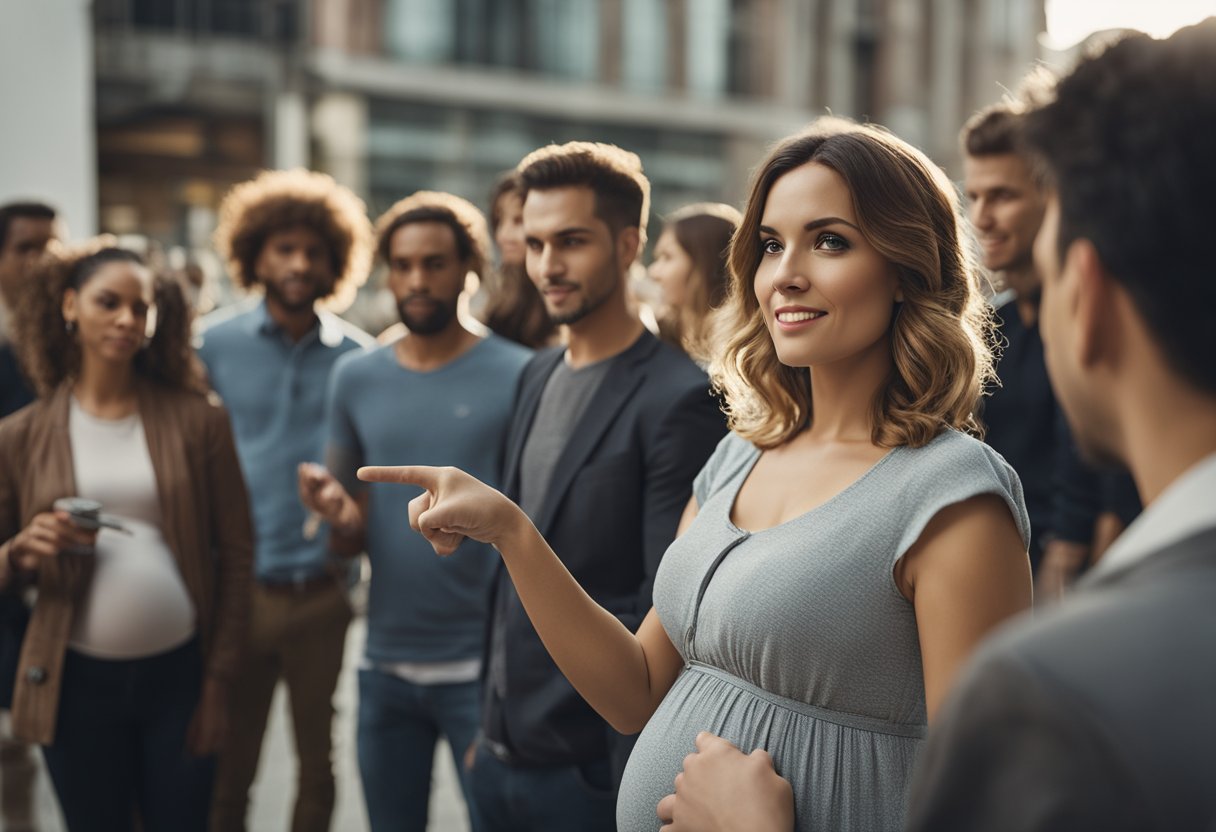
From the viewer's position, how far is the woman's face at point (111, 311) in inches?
147

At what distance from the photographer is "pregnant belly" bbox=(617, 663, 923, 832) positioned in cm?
179

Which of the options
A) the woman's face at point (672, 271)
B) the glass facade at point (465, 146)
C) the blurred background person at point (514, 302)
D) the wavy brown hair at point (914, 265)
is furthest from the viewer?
the glass facade at point (465, 146)

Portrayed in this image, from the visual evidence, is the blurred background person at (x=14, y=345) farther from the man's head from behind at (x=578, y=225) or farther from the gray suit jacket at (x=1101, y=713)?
the gray suit jacket at (x=1101, y=713)

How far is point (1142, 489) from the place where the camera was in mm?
1114

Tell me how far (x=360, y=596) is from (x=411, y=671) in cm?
491

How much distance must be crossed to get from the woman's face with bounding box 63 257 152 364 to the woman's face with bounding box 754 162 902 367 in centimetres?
241

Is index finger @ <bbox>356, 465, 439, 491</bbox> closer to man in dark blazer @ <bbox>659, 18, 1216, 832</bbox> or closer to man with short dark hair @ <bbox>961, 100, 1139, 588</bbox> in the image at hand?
man in dark blazer @ <bbox>659, 18, 1216, 832</bbox>

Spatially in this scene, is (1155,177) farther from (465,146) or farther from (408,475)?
(465,146)

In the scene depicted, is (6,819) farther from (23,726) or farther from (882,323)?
(882,323)

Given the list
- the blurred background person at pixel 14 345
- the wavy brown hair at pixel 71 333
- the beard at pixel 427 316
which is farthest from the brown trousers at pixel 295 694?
the beard at pixel 427 316

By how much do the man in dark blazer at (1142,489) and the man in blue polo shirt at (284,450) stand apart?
3.53 m

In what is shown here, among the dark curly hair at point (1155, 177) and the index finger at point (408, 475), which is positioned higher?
the dark curly hair at point (1155, 177)

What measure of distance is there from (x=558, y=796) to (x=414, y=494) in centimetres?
140

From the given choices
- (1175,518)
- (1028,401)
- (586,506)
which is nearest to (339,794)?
(586,506)
